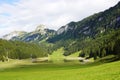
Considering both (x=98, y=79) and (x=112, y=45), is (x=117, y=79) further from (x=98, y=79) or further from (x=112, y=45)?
(x=112, y=45)

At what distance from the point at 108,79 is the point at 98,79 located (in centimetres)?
272

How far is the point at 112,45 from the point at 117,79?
16203 cm

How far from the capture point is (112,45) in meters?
194

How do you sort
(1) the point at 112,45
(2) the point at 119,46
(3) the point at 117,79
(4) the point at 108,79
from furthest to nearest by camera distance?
(1) the point at 112,45 < (2) the point at 119,46 < (4) the point at 108,79 < (3) the point at 117,79

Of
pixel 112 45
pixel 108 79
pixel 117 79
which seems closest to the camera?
pixel 117 79

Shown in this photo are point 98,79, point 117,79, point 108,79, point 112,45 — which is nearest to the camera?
point 117,79

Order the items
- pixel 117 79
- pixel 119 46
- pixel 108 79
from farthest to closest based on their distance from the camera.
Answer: pixel 119 46 < pixel 108 79 < pixel 117 79

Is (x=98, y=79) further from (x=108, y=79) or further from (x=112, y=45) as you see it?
(x=112, y=45)

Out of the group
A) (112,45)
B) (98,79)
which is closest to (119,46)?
(112,45)

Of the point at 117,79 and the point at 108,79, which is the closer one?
the point at 117,79

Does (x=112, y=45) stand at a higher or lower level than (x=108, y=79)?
higher

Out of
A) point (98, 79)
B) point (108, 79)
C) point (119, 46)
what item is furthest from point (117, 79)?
point (119, 46)

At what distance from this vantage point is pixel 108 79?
38188 millimetres

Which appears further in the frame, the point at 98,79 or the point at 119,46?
the point at 119,46
